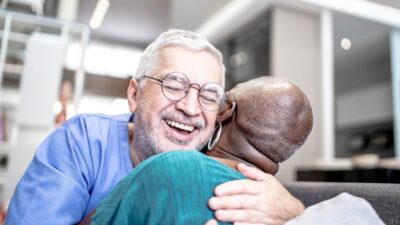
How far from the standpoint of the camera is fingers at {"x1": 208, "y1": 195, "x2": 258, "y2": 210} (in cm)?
56

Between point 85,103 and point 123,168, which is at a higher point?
point 85,103

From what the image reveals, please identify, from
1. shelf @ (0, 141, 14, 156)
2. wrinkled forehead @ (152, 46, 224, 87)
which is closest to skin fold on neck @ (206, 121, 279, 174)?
wrinkled forehead @ (152, 46, 224, 87)

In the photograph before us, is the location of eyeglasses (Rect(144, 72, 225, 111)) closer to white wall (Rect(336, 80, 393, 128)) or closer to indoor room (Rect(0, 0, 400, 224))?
indoor room (Rect(0, 0, 400, 224))

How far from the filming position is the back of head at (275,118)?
76cm

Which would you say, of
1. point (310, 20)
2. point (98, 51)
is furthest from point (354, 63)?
point (98, 51)

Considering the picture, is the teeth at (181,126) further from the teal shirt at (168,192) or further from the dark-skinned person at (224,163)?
the teal shirt at (168,192)

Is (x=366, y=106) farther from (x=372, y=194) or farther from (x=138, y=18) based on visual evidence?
(x=372, y=194)

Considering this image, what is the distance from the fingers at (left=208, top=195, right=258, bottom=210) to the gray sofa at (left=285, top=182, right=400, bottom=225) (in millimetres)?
453

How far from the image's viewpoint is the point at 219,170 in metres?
0.58

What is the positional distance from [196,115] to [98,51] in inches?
82.9

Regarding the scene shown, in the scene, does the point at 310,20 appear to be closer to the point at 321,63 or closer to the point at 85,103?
the point at 321,63

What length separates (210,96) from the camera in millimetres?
1025

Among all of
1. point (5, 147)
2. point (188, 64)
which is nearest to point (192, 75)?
point (188, 64)

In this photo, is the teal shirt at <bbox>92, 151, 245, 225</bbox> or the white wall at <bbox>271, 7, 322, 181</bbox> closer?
the teal shirt at <bbox>92, 151, 245, 225</bbox>
